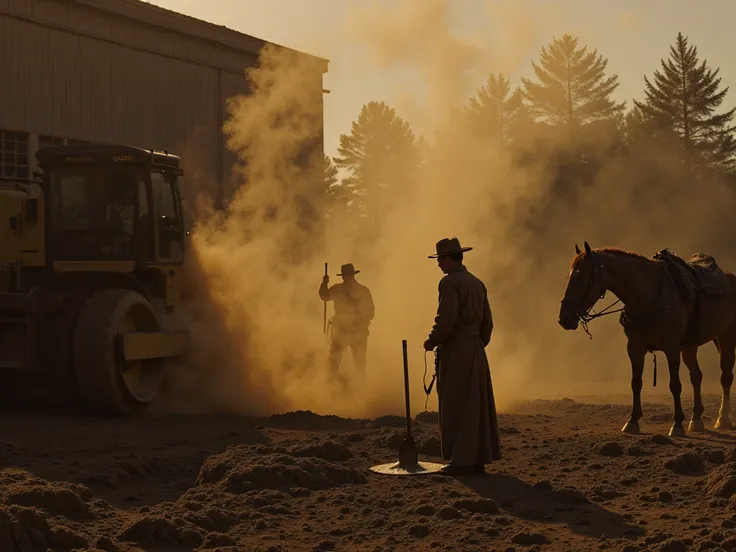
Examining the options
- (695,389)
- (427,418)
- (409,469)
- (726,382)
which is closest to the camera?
(409,469)

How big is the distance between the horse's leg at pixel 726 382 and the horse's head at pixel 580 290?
2.48 m

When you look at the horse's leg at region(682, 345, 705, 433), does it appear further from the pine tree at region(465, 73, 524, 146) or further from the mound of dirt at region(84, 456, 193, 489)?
the pine tree at region(465, 73, 524, 146)

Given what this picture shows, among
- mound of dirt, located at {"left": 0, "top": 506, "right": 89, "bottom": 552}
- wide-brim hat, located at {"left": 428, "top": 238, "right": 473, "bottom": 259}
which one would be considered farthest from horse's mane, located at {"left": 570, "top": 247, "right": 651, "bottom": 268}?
mound of dirt, located at {"left": 0, "top": 506, "right": 89, "bottom": 552}

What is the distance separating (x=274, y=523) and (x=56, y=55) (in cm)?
1597

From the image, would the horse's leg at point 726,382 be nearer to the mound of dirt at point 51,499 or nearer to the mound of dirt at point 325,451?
the mound of dirt at point 325,451

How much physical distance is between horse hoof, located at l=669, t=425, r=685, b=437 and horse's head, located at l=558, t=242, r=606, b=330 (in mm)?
1643

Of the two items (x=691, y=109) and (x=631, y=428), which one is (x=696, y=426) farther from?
(x=691, y=109)

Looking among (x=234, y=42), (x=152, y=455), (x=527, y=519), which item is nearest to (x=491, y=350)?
(x=234, y=42)

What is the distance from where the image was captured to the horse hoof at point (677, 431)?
39.7ft

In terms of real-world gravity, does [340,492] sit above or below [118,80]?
below

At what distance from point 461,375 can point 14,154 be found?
45.7 feet

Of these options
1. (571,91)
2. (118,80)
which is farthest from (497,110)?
(118,80)

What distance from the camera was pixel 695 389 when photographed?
13000 mm

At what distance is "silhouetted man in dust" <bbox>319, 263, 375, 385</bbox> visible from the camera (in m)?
16.5
